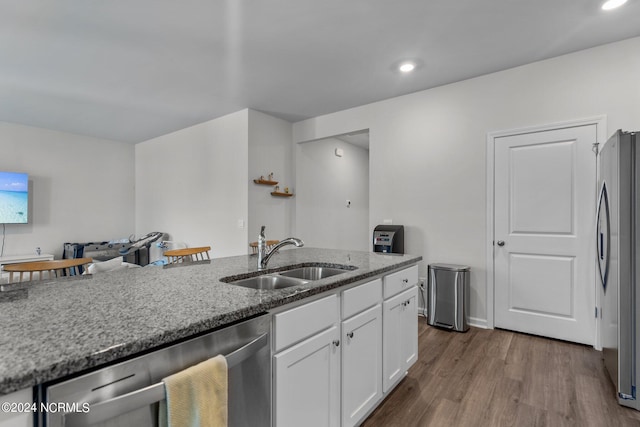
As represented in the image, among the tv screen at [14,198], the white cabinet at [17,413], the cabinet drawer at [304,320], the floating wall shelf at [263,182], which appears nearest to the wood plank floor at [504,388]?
the cabinet drawer at [304,320]

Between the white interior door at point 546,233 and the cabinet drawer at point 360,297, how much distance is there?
→ 2040mm

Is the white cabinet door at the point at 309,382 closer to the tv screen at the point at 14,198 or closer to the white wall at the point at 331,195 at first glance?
the white wall at the point at 331,195

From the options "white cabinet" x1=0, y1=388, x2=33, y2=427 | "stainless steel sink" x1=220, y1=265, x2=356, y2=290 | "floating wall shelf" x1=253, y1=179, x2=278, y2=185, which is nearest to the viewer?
"white cabinet" x1=0, y1=388, x2=33, y2=427

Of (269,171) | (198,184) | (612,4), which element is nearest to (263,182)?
(269,171)

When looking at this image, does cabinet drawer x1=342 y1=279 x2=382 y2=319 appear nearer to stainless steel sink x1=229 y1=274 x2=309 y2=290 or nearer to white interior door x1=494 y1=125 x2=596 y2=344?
stainless steel sink x1=229 y1=274 x2=309 y2=290

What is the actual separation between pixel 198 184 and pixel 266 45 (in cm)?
285

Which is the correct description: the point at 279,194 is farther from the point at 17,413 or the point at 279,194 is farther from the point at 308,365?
the point at 17,413

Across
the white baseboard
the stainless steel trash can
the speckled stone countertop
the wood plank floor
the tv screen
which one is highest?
the tv screen

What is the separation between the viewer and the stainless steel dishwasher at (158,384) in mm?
674

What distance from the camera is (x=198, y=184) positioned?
4871 mm

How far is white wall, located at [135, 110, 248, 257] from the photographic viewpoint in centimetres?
428

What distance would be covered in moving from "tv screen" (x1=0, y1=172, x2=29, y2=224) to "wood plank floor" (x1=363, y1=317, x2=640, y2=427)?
18.8 ft

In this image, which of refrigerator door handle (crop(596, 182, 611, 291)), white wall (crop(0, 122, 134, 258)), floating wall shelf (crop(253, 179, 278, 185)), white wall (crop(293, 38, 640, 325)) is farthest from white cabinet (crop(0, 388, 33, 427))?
white wall (crop(0, 122, 134, 258))

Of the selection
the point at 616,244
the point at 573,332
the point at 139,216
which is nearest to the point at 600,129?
the point at 616,244
